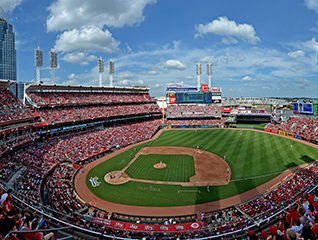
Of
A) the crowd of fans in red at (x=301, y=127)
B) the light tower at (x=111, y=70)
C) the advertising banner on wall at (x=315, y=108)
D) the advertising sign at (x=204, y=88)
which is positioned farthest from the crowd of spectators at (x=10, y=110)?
the advertising banner on wall at (x=315, y=108)

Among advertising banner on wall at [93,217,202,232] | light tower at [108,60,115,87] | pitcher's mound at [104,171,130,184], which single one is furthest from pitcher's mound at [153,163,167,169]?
light tower at [108,60,115,87]

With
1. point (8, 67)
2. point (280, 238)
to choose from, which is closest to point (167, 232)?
point (280, 238)

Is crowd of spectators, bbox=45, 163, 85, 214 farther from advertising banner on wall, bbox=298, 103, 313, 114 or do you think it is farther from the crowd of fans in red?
advertising banner on wall, bbox=298, 103, 313, 114

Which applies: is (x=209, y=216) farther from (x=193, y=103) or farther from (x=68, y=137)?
Answer: (x=193, y=103)

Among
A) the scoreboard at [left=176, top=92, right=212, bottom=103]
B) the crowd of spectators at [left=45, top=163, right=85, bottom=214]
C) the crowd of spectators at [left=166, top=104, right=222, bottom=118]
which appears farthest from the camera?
the scoreboard at [left=176, top=92, right=212, bottom=103]

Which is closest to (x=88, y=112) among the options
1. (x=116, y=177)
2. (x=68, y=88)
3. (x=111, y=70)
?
(x=68, y=88)

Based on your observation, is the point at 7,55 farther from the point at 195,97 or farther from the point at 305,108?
the point at 305,108
